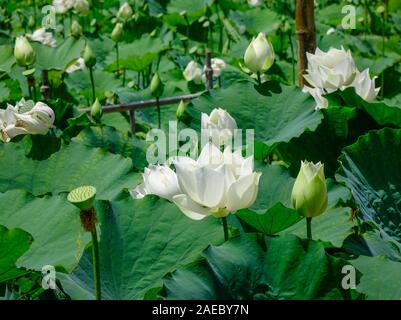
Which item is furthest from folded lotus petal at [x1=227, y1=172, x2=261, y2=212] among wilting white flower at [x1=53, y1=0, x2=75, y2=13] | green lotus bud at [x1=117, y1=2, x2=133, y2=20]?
wilting white flower at [x1=53, y1=0, x2=75, y2=13]

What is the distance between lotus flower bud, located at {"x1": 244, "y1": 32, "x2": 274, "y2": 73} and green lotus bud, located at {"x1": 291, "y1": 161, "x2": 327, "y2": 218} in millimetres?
861

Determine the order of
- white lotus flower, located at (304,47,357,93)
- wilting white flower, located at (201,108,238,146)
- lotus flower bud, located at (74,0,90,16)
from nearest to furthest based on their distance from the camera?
wilting white flower, located at (201,108,238,146) < white lotus flower, located at (304,47,357,93) < lotus flower bud, located at (74,0,90,16)

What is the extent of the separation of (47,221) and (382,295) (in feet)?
1.91

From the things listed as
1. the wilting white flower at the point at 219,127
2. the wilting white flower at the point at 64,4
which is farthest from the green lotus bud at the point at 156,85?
the wilting white flower at the point at 64,4

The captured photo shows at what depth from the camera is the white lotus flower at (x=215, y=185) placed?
4.02 ft

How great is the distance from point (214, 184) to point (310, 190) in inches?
5.9

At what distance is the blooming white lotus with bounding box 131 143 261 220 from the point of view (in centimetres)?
123

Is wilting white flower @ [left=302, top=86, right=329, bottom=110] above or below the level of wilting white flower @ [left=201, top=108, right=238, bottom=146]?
below

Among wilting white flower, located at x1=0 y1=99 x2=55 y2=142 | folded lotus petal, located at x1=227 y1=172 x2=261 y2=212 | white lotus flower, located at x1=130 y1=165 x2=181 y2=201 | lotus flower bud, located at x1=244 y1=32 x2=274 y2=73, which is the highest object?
folded lotus petal, located at x1=227 y1=172 x2=261 y2=212

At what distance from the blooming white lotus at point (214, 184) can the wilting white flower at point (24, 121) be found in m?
0.64

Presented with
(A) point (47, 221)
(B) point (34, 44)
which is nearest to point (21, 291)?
(A) point (47, 221)

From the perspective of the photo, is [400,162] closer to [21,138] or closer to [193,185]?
[193,185]

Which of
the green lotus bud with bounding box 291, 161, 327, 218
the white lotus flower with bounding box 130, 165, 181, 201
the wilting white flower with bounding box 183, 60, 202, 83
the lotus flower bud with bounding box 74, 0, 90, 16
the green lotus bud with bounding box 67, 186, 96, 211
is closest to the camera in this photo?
the green lotus bud with bounding box 67, 186, 96, 211

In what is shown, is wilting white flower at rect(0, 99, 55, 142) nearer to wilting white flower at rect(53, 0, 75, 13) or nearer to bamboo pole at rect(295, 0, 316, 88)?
bamboo pole at rect(295, 0, 316, 88)
